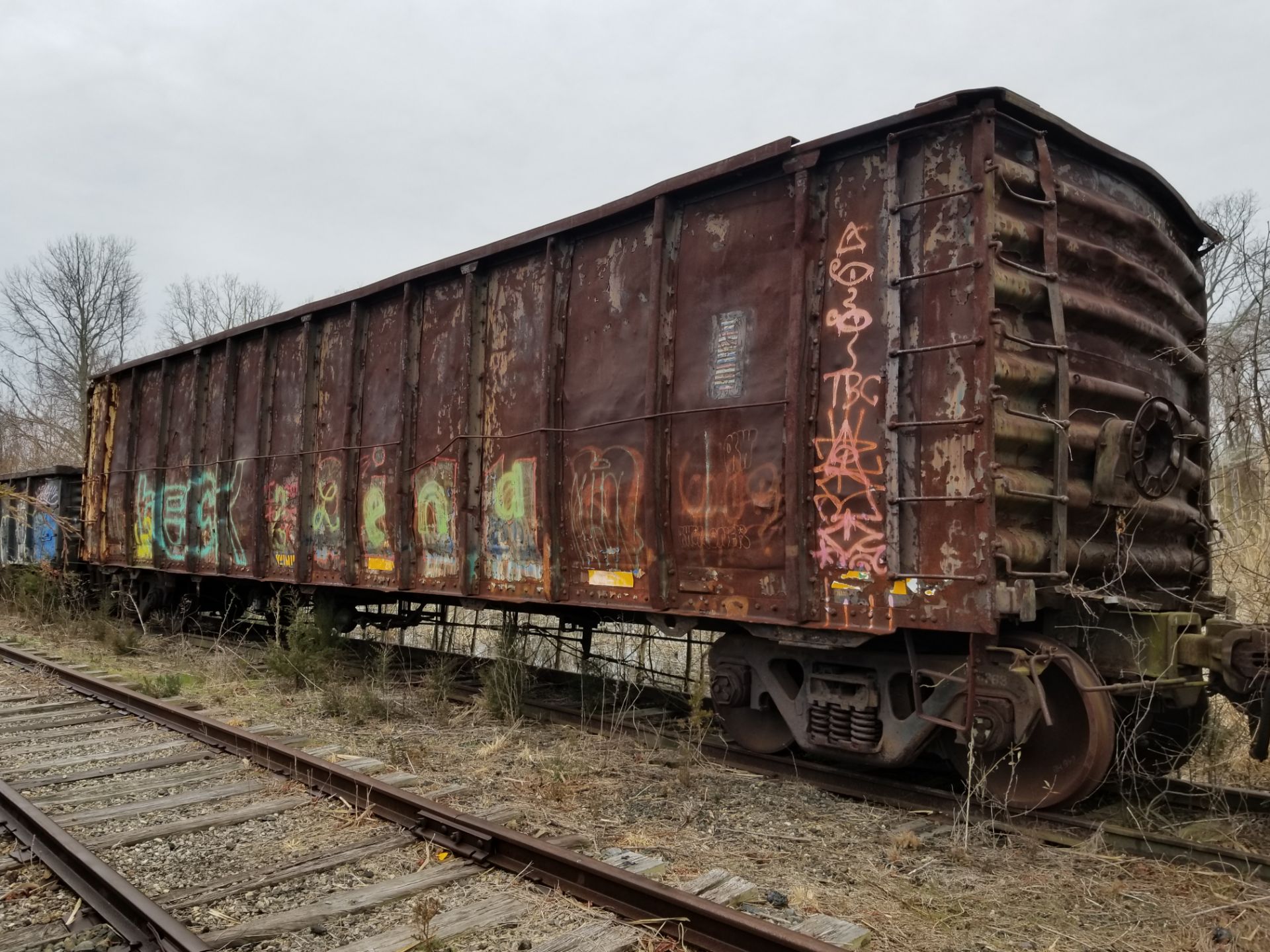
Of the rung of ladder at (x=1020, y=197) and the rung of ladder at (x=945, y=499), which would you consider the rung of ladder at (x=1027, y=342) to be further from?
the rung of ladder at (x=945, y=499)

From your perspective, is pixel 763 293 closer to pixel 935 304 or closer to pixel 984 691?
pixel 935 304

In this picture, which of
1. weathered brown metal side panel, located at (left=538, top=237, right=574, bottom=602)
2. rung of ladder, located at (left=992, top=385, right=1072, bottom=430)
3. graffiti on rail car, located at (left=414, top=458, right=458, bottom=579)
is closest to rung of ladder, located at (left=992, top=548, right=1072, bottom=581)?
rung of ladder, located at (left=992, top=385, right=1072, bottom=430)

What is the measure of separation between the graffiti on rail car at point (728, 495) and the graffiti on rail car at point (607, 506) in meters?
0.39

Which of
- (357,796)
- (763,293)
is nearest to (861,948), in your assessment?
(357,796)

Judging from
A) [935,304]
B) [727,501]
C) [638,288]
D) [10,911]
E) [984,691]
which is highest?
[638,288]

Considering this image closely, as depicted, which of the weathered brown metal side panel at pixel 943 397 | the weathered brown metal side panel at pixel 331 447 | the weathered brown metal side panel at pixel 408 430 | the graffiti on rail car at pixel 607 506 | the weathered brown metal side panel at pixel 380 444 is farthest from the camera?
the weathered brown metal side panel at pixel 331 447

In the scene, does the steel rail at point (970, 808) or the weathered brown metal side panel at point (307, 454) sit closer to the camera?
the steel rail at point (970, 808)

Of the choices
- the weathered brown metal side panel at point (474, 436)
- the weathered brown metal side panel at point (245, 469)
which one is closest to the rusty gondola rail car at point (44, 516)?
the weathered brown metal side panel at point (245, 469)

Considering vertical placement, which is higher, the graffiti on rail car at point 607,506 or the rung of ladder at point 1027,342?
the rung of ladder at point 1027,342

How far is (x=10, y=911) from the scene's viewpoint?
3688 millimetres

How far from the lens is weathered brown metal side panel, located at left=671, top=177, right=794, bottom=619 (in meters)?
5.54

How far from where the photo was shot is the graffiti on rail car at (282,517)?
9695 millimetres

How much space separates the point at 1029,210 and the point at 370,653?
A: 27.7 ft

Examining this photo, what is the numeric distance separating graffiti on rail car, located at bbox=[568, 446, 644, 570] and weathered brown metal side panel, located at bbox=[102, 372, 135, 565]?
31.7ft
